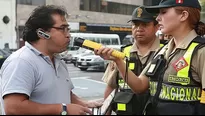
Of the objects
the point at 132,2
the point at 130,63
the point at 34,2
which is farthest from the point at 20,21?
the point at 130,63

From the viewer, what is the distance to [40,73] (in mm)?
2125

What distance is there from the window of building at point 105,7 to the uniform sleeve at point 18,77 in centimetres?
3739

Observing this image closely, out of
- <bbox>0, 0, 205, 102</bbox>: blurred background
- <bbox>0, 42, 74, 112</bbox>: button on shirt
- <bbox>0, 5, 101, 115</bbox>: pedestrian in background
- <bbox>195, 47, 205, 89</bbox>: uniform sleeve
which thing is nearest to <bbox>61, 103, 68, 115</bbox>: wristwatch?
<bbox>0, 5, 101, 115</bbox>: pedestrian in background

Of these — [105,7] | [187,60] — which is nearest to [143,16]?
[187,60]

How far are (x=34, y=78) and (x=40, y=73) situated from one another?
0.21 ft

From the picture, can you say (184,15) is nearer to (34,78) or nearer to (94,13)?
(34,78)

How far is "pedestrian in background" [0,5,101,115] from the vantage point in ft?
6.46

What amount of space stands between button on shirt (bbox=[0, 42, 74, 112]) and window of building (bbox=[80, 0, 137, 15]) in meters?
37.2

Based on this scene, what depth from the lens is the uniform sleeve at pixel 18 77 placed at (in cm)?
197

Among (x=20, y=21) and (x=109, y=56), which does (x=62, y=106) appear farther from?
(x=20, y=21)

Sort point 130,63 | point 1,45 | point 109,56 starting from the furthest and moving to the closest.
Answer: point 1,45
point 130,63
point 109,56

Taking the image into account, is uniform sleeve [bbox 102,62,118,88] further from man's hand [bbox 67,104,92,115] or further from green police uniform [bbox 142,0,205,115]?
man's hand [bbox 67,104,92,115]

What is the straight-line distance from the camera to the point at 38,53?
2.21m

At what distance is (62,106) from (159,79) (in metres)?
0.71
